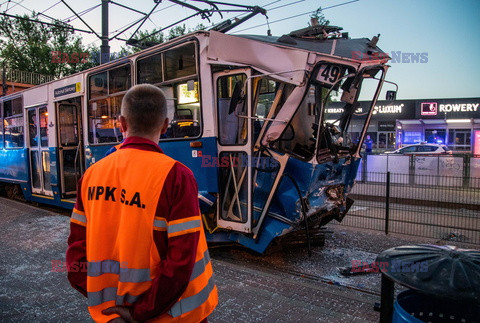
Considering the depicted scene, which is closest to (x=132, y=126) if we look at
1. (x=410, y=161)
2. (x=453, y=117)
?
(x=410, y=161)

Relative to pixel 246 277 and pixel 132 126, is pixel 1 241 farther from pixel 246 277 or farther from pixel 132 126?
pixel 132 126

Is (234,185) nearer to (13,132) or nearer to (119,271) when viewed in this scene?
(119,271)

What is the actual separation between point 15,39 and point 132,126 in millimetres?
46408

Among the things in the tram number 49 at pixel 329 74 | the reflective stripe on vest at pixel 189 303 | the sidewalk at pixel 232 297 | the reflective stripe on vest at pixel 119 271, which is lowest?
the sidewalk at pixel 232 297

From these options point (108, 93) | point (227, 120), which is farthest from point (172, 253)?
point (108, 93)

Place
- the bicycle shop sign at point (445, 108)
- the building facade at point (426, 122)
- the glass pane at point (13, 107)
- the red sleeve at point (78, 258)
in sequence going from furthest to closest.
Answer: the building facade at point (426, 122) → the bicycle shop sign at point (445, 108) → the glass pane at point (13, 107) → the red sleeve at point (78, 258)

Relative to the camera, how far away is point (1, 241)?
6414 millimetres

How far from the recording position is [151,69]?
598 cm

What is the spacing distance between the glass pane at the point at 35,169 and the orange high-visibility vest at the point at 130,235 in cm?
899

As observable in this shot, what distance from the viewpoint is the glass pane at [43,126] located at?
9117 millimetres

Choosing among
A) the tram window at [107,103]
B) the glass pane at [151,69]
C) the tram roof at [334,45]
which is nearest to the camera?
the tram roof at [334,45]

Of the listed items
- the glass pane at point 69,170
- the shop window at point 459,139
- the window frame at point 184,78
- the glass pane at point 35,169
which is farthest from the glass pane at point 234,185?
the shop window at point 459,139

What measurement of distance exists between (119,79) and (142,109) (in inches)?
210

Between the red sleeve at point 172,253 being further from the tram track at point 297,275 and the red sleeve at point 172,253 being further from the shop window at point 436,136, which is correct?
the shop window at point 436,136
